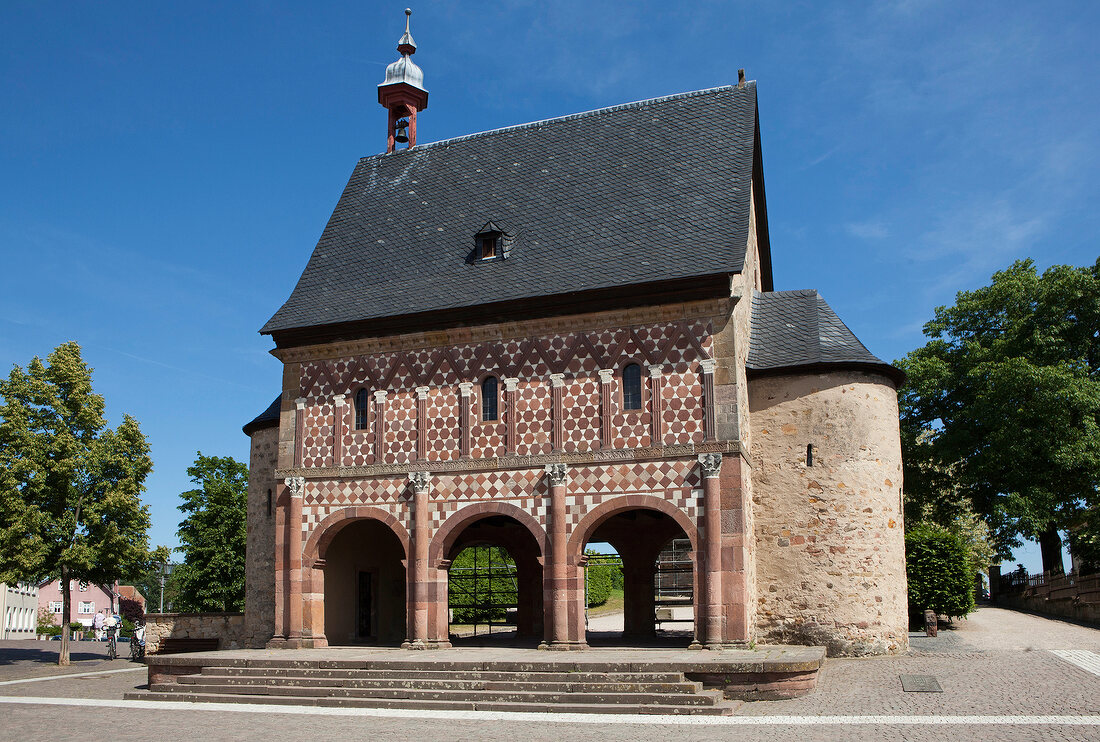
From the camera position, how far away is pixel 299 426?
76.3 feet

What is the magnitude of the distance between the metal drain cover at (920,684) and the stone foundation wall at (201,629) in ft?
54.1

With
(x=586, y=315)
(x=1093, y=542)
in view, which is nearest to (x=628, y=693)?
→ (x=586, y=315)

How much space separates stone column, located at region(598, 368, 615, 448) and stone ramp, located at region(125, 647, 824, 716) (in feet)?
13.6

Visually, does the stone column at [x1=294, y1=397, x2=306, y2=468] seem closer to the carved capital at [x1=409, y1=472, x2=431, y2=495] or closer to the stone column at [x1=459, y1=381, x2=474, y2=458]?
the carved capital at [x1=409, y1=472, x2=431, y2=495]

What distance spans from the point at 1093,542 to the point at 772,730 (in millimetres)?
21737

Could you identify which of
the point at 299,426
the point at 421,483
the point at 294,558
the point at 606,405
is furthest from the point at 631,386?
the point at 294,558

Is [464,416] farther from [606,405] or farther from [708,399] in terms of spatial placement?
[708,399]

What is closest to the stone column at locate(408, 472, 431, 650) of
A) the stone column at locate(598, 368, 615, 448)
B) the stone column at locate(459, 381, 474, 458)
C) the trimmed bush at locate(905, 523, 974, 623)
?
the stone column at locate(459, 381, 474, 458)

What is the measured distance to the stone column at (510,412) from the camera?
21156mm

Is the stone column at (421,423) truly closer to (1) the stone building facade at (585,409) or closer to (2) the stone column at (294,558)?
(1) the stone building facade at (585,409)

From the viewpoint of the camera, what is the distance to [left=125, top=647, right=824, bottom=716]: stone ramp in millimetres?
14852

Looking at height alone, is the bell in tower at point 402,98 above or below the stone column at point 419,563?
above

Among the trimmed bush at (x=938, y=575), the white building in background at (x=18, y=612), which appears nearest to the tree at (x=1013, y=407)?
the trimmed bush at (x=938, y=575)

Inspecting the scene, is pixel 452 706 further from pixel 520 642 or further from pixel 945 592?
pixel 945 592
